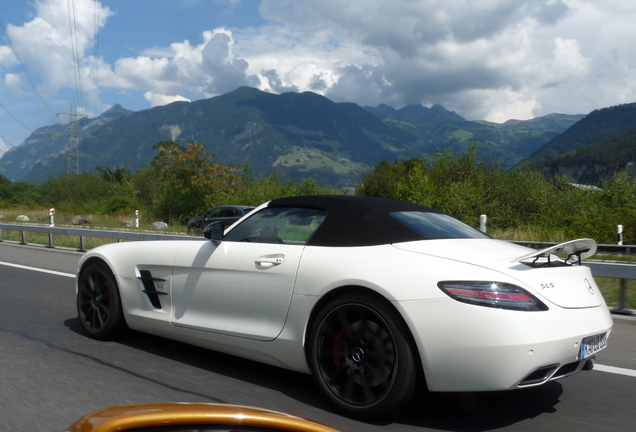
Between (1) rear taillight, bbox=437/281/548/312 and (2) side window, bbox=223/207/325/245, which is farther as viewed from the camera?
(2) side window, bbox=223/207/325/245

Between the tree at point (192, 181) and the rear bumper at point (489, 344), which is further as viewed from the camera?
the tree at point (192, 181)

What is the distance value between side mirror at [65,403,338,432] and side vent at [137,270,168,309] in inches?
126

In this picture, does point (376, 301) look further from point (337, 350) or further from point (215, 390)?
point (215, 390)

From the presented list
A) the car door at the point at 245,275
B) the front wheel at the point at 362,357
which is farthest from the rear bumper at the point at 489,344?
the car door at the point at 245,275

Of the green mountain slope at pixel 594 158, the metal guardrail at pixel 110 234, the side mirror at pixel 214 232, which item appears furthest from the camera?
the green mountain slope at pixel 594 158

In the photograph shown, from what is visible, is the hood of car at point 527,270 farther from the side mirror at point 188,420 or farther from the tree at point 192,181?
the tree at point 192,181

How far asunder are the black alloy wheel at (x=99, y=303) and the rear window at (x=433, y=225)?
2.62 metres

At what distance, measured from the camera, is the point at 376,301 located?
3.41 metres

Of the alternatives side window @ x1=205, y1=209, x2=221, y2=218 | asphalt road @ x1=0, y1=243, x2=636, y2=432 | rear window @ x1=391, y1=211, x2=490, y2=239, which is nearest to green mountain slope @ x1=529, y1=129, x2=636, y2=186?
side window @ x1=205, y1=209, x2=221, y2=218

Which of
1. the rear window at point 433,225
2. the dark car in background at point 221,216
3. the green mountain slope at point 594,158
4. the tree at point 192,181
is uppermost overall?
the green mountain slope at point 594,158

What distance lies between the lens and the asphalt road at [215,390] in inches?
137

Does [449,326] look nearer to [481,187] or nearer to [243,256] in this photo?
[243,256]

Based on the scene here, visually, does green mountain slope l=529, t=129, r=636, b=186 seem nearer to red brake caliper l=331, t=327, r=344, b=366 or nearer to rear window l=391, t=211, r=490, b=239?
rear window l=391, t=211, r=490, b=239

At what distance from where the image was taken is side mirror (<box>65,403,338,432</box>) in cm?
147
